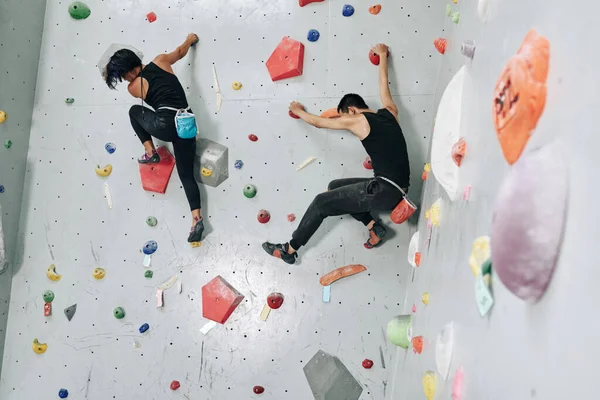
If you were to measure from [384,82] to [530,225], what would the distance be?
76.3 inches

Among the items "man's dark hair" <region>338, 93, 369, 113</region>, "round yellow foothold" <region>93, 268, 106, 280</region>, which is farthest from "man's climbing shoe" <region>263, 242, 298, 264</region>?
"round yellow foothold" <region>93, 268, 106, 280</region>

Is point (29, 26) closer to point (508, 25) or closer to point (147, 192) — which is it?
point (147, 192)

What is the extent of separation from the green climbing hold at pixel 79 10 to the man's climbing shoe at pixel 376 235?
2.05m

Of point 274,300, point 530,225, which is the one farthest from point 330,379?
point 530,225

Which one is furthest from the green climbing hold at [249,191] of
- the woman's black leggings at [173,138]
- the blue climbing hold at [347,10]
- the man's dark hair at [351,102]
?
the blue climbing hold at [347,10]

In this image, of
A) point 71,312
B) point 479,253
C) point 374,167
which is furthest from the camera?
point 71,312

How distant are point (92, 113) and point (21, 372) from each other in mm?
1513

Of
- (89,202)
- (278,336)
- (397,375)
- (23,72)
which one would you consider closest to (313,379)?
(278,336)

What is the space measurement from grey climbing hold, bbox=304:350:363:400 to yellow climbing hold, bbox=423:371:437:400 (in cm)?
100

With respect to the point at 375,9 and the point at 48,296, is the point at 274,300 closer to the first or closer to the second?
the point at 48,296

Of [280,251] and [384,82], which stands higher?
[384,82]

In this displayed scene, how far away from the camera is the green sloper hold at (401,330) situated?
235 cm

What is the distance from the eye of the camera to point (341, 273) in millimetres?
2754

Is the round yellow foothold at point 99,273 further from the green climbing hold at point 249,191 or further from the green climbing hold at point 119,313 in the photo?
the green climbing hold at point 249,191
